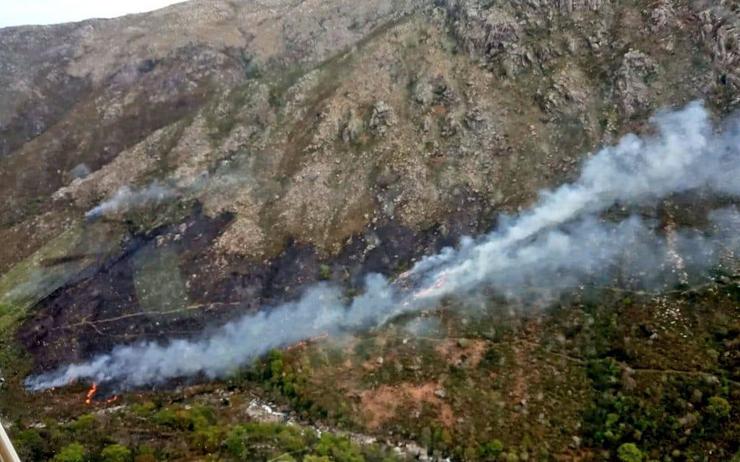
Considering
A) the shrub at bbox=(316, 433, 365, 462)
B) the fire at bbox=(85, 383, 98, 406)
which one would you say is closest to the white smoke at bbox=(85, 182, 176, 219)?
the fire at bbox=(85, 383, 98, 406)

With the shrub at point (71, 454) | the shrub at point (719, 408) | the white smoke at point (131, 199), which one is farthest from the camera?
the white smoke at point (131, 199)

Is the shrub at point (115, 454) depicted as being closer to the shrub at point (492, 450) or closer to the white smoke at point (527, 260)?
the white smoke at point (527, 260)

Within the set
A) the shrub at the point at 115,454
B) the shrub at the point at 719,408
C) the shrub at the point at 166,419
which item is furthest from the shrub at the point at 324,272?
the shrub at the point at 719,408

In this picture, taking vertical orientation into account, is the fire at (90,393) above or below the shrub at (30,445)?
above

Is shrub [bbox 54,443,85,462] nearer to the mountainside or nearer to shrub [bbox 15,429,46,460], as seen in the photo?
shrub [bbox 15,429,46,460]

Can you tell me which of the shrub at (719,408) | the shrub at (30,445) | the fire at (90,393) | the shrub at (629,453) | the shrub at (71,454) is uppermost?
the fire at (90,393)

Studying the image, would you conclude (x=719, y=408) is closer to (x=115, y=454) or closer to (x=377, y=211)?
(x=377, y=211)

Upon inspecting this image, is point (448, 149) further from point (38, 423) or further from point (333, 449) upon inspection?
point (38, 423)

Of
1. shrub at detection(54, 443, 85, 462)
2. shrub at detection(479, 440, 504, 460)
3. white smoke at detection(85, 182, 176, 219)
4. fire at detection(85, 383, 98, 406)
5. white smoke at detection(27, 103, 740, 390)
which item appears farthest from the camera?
white smoke at detection(85, 182, 176, 219)
